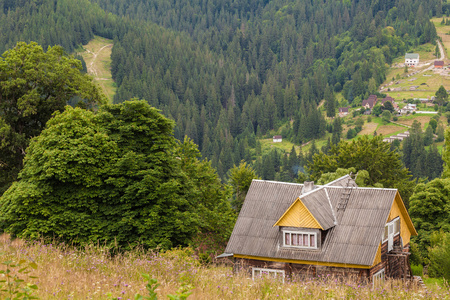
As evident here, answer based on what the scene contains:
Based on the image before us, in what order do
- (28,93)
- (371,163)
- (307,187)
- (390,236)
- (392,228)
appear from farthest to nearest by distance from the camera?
(371,163) → (28,93) → (307,187) → (392,228) → (390,236)

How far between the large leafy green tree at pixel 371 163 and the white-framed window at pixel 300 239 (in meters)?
41.8

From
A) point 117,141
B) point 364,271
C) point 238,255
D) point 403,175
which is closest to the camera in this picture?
point 364,271

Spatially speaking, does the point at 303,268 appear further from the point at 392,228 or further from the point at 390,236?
the point at 392,228

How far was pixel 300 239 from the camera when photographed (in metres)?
28.0

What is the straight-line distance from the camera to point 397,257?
2925 cm

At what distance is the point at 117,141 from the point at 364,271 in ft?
57.5

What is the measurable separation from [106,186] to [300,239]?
1262 centimetres

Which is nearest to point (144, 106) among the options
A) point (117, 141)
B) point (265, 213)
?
point (117, 141)

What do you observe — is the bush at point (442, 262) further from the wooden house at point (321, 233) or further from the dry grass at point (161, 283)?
the dry grass at point (161, 283)

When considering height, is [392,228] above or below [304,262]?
above

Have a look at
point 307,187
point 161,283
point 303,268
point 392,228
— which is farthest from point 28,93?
point 161,283

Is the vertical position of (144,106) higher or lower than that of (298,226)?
higher

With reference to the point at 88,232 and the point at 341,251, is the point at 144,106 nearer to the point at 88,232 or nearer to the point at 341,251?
the point at 88,232

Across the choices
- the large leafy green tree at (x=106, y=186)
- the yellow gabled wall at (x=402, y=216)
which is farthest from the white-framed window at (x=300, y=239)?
the large leafy green tree at (x=106, y=186)
